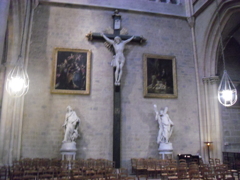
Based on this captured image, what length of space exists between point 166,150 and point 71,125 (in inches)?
156

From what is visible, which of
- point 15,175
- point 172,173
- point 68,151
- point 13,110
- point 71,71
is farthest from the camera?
point 71,71

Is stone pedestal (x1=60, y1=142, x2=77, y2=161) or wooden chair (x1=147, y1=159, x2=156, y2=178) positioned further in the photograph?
stone pedestal (x1=60, y1=142, x2=77, y2=161)

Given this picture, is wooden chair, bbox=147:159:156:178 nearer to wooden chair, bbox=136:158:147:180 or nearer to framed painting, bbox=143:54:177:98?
wooden chair, bbox=136:158:147:180

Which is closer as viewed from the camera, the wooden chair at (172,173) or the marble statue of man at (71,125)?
the wooden chair at (172,173)

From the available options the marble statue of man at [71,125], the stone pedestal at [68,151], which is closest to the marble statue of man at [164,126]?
the marble statue of man at [71,125]

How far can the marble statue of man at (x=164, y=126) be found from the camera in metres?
10.3

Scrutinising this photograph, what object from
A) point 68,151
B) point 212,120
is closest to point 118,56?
point 68,151

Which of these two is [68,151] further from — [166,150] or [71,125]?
[166,150]

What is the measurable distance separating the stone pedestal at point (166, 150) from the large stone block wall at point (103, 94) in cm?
61

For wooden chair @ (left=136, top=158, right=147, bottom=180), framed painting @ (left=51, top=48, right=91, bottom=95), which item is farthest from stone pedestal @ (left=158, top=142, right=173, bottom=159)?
framed painting @ (left=51, top=48, right=91, bottom=95)

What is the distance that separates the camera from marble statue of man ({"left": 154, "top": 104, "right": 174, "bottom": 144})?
33.9ft

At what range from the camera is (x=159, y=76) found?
11648mm

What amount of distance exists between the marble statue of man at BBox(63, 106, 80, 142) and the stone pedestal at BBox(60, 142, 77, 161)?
0.62ft

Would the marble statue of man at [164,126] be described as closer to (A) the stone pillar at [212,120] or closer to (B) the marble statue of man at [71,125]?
(A) the stone pillar at [212,120]
